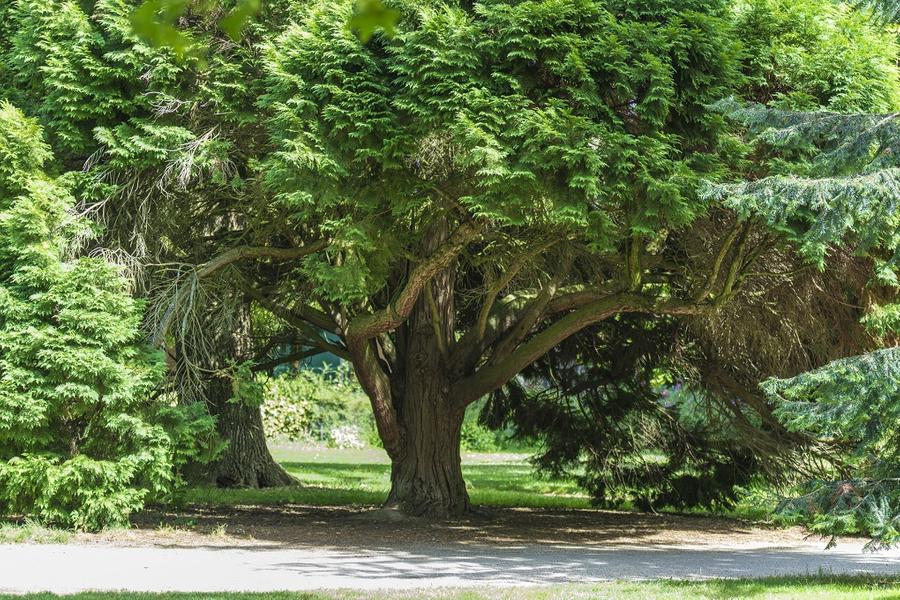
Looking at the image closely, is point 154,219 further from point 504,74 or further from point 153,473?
point 504,74

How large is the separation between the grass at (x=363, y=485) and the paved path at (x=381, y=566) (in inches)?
133

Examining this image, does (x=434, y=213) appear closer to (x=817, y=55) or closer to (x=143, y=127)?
(x=143, y=127)

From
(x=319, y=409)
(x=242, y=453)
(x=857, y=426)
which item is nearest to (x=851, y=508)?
(x=857, y=426)

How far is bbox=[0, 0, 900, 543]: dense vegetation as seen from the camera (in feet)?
32.4

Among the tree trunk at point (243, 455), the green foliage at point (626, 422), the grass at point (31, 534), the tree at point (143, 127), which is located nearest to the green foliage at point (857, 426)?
the tree at point (143, 127)

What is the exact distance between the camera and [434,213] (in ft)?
37.2

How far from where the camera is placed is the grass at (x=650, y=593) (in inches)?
294

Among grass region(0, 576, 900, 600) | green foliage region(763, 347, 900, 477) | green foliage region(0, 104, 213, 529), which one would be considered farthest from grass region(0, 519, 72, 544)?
green foliage region(763, 347, 900, 477)

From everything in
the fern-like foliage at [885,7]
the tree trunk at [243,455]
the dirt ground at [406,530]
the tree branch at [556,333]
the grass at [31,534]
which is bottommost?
the dirt ground at [406,530]

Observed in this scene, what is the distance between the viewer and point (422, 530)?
1282cm

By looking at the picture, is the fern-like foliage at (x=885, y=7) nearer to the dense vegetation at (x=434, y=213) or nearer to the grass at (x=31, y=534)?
the dense vegetation at (x=434, y=213)

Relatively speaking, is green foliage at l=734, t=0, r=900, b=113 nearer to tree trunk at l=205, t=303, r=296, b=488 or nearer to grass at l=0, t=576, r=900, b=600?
grass at l=0, t=576, r=900, b=600

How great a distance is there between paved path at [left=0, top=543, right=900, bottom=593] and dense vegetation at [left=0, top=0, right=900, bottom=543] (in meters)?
1.33

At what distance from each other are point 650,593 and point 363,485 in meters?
12.7
